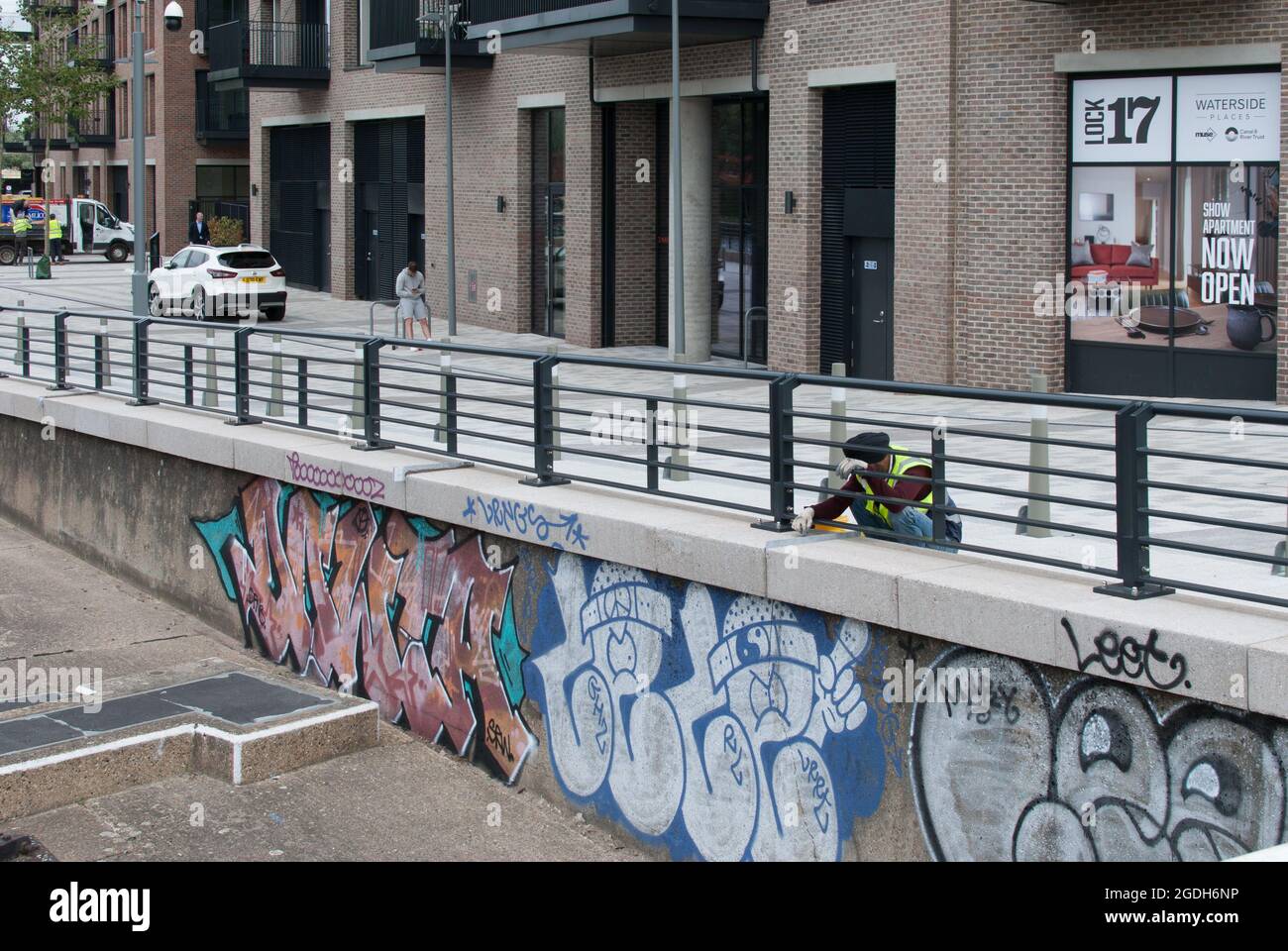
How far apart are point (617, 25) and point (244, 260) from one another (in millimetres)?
13826

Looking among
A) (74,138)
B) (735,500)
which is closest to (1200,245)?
(735,500)

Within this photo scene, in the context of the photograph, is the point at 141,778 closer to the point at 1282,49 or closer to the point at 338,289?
the point at 1282,49

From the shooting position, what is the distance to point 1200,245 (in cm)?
1795

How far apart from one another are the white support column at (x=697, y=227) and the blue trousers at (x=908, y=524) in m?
16.2

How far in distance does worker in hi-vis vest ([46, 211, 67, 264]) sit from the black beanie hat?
50.1 meters

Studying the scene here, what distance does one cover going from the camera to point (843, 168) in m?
22.1

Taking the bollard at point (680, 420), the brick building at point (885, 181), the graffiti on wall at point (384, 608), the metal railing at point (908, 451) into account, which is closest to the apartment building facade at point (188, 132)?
the brick building at point (885, 181)

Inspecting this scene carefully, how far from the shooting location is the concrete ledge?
657 centimetres

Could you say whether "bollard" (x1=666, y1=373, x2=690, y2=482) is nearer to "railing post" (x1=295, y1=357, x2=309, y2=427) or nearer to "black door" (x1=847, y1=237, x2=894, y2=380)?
"railing post" (x1=295, y1=357, x2=309, y2=427)

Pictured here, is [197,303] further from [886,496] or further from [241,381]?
[886,496]

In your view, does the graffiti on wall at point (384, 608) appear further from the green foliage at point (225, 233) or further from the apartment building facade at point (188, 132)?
the apartment building facade at point (188, 132)

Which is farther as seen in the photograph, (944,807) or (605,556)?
(605,556)

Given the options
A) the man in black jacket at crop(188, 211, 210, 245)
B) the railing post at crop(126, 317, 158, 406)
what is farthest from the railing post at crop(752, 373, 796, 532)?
the man in black jacket at crop(188, 211, 210, 245)
